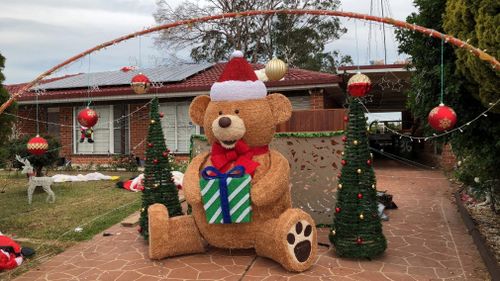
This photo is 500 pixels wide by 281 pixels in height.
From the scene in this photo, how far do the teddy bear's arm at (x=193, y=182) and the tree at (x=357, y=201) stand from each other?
5.97ft

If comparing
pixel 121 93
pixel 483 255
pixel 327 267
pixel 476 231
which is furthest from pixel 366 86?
pixel 121 93

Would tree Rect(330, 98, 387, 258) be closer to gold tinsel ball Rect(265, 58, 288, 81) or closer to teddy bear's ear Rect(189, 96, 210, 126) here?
teddy bear's ear Rect(189, 96, 210, 126)

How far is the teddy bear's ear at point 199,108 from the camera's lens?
572 cm

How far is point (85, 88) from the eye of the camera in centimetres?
1598

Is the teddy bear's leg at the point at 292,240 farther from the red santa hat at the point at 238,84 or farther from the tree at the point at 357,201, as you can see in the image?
the red santa hat at the point at 238,84

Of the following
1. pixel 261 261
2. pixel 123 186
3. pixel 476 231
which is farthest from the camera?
pixel 123 186

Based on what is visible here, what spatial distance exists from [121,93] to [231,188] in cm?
1052

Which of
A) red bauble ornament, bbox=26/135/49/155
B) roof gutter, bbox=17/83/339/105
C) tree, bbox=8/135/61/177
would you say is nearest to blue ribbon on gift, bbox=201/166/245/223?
red bauble ornament, bbox=26/135/49/155

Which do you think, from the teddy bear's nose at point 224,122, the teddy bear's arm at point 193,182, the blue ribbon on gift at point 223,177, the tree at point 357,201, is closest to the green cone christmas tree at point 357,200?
the tree at point 357,201

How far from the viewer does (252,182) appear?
202 inches

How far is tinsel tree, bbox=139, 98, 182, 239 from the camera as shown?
6.11 meters

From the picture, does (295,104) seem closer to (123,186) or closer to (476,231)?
(123,186)

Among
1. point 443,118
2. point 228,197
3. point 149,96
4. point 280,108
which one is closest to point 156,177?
point 228,197

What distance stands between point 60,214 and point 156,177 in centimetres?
324
